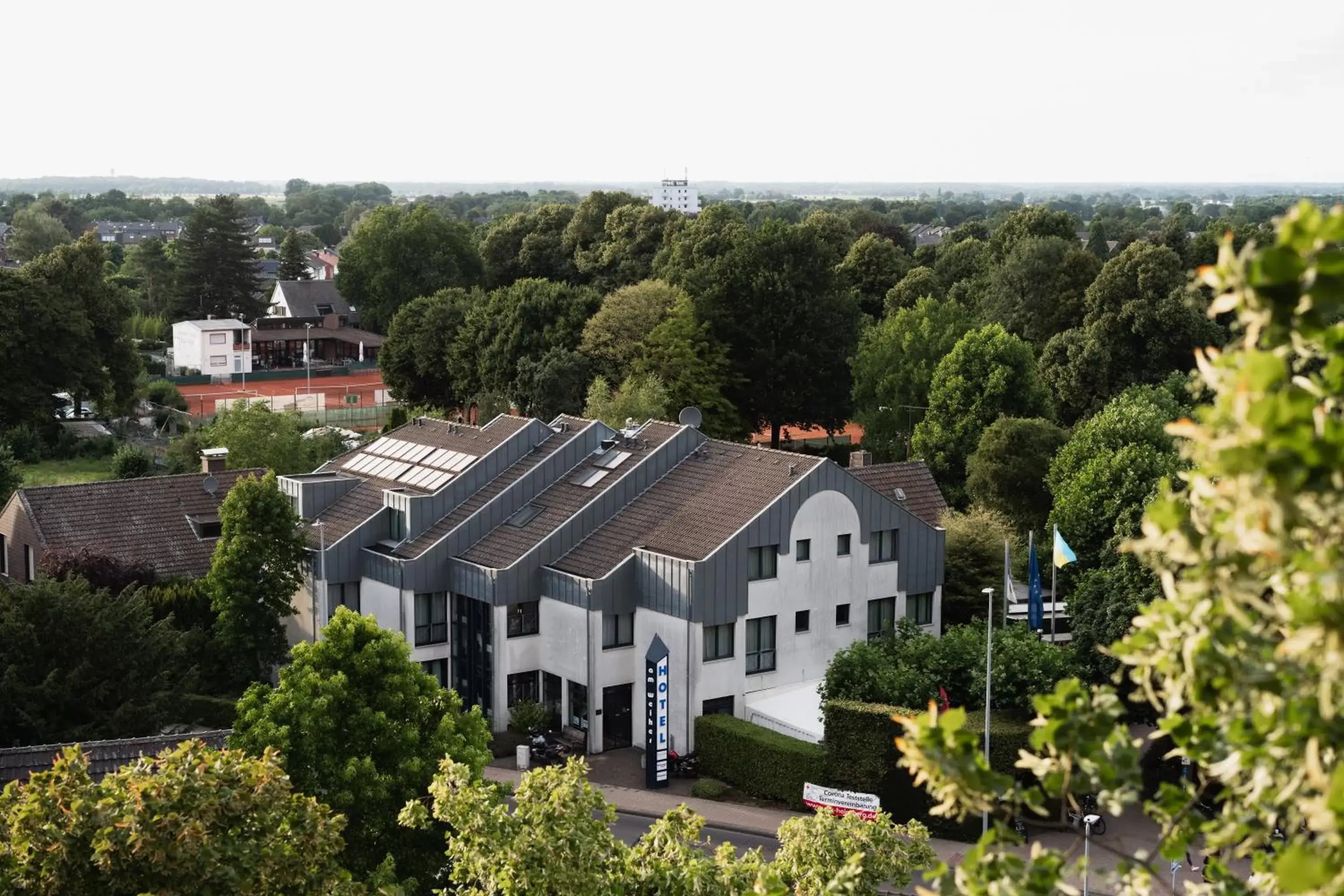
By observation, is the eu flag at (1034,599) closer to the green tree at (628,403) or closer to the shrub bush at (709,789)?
the shrub bush at (709,789)

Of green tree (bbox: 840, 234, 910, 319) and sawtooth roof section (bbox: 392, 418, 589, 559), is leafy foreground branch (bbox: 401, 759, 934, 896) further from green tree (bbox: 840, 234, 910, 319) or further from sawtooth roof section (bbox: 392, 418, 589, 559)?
green tree (bbox: 840, 234, 910, 319)

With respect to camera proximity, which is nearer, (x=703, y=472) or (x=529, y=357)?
→ (x=703, y=472)

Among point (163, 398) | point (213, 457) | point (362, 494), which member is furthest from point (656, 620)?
point (163, 398)

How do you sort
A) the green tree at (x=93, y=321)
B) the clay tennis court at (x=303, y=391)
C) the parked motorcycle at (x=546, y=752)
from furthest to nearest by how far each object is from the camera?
the clay tennis court at (x=303, y=391) < the green tree at (x=93, y=321) < the parked motorcycle at (x=546, y=752)

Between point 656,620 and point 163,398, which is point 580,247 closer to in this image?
point 163,398

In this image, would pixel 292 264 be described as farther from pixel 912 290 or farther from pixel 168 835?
pixel 168 835

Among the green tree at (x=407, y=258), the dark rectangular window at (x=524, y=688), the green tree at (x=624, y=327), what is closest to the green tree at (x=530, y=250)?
the green tree at (x=407, y=258)

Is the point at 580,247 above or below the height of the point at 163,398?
above

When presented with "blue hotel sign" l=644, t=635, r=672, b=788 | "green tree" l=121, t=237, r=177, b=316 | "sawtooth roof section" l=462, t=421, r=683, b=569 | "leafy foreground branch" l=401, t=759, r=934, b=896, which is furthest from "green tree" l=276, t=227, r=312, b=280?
"leafy foreground branch" l=401, t=759, r=934, b=896
